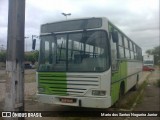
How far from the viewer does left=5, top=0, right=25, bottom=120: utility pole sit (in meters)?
7.21

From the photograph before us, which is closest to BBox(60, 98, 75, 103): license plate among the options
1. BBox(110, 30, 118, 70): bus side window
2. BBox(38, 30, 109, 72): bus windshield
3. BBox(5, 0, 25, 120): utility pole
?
BBox(38, 30, 109, 72): bus windshield

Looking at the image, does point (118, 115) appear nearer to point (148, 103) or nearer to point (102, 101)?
point (102, 101)

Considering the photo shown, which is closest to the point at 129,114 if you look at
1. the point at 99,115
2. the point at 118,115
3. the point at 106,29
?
the point at 118,115

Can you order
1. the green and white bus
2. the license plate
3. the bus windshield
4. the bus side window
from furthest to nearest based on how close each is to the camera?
1. the bus side window
2. the license plate
3. the bus windshield
4. the green and white bus

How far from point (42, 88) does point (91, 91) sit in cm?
175

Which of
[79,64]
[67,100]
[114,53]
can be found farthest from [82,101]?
[114,53]

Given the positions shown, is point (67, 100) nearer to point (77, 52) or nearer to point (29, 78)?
point (77, 52)

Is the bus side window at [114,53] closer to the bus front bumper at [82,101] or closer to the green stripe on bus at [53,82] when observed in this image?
the bus front bumper at [82,101]

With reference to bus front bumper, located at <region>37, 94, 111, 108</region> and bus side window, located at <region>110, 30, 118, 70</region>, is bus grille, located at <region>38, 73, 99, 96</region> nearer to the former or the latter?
bus front bumper, located at <region>37, 94, 111, 108</region>

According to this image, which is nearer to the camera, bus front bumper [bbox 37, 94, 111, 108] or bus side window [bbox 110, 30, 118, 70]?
bus front bumper [bbox 37, 94, 111, 108]

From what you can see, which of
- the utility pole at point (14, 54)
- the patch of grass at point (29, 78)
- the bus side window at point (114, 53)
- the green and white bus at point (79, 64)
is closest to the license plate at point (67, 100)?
the green and white bus at point (79, 64)

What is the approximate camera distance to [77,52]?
8945mm

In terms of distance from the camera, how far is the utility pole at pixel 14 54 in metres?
7.21

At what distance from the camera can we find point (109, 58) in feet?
28.7
